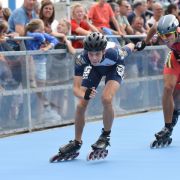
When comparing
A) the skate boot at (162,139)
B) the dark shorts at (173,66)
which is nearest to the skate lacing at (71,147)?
the skate boot at (162,139)

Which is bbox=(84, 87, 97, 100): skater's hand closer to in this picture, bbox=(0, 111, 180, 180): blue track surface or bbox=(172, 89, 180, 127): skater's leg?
bbox=(0, 111, 180, 180): blue track surface

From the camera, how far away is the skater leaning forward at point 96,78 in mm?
7883

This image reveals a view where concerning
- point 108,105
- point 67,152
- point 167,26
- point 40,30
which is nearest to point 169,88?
point 167,26

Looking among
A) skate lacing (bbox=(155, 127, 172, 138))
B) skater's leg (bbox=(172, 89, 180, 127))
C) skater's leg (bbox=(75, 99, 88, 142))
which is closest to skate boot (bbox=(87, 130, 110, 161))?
skater's leg (bbox=(75, 99, 88, 142))

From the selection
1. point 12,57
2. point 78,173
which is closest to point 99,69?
point 78,173

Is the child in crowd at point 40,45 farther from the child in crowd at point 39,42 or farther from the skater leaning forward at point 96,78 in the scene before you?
the skater leaning forward at point 96,78

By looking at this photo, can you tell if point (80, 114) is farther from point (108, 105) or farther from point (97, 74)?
point (97, 74)

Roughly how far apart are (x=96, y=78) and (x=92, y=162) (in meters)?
1.18

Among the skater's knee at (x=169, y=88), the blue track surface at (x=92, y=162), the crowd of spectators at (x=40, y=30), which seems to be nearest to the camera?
the blue track surface at (x=92, y=162)

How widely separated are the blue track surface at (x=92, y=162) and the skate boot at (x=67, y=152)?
96 mm

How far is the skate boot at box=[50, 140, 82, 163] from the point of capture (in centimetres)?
817

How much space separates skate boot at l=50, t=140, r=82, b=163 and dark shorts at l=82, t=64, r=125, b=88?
828 mm

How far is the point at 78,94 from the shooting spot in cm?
788

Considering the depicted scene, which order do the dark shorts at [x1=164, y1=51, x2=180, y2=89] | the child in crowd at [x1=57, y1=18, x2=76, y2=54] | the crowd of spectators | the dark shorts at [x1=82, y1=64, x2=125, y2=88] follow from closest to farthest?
the dark shorts at [x1=82, y1=64, x2=125, y2=88] < the dark shorts at [x1=164, y1=51, x2=180, y2=89] < the crowd of spectators < the child in crowd at [x1=57, y1=18, x2=76, y2=54]
